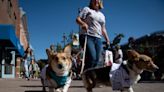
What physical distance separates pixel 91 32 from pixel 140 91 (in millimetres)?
2696

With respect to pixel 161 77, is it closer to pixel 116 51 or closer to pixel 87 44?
pixel 116 51

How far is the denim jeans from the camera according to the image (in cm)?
683

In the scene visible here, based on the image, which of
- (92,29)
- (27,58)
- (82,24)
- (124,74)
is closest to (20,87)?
(92,29)

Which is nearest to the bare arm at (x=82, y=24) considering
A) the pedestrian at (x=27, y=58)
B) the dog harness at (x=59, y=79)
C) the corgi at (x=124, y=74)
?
the corgi at (x=124, y=74)

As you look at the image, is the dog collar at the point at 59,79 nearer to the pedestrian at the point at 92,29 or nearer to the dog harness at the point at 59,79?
the dog harness at the point at 59,79

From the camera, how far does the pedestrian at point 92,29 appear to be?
685 cm

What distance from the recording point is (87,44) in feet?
22.5

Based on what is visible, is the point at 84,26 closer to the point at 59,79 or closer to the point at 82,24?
the point at 82,24

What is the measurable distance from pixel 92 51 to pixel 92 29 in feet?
1.59

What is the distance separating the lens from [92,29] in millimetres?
7051

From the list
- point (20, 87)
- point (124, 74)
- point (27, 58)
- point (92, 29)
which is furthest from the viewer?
point (27, 58)

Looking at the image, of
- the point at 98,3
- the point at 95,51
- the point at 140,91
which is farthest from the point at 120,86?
the point at 140,91

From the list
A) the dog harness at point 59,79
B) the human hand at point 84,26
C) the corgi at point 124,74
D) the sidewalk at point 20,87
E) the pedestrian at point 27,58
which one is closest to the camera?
the corgi at point 124,74

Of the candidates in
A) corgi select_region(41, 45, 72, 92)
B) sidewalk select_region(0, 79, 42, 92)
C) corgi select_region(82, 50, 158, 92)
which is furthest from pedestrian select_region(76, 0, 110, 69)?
sidewalk select_region(0, 79, 42, 92)
